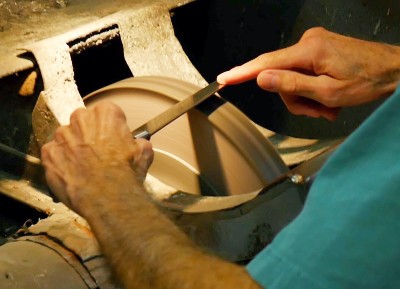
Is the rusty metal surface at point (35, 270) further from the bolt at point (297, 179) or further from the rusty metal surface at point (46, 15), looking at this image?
the rusty metal surface at point (46, 15)

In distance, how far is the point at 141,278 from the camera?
2.81ft

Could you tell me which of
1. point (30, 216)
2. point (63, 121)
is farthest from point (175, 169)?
point (30, 216)

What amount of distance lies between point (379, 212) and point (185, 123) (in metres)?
0.96

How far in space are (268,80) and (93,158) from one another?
1.51 ft

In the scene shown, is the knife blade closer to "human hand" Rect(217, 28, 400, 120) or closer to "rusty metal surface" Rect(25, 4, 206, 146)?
"human hand" Rect(217, 28, 400, 120)

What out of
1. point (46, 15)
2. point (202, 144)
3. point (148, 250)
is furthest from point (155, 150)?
point (46, 15)

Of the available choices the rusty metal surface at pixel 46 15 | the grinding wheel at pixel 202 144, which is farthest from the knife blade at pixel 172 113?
the rusty metal surface at pixel 46 15

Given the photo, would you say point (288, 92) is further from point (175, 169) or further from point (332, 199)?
point (332, 199)

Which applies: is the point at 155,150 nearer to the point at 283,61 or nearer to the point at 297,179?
the point at 283,61

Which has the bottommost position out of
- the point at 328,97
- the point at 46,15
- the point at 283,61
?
the point at 328,97

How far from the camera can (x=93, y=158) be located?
1.11 metres

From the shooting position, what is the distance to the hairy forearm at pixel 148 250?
771 millimetres

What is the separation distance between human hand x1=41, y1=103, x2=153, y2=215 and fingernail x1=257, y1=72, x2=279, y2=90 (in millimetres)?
324

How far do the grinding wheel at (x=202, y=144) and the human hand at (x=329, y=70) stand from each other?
5.2 inches
